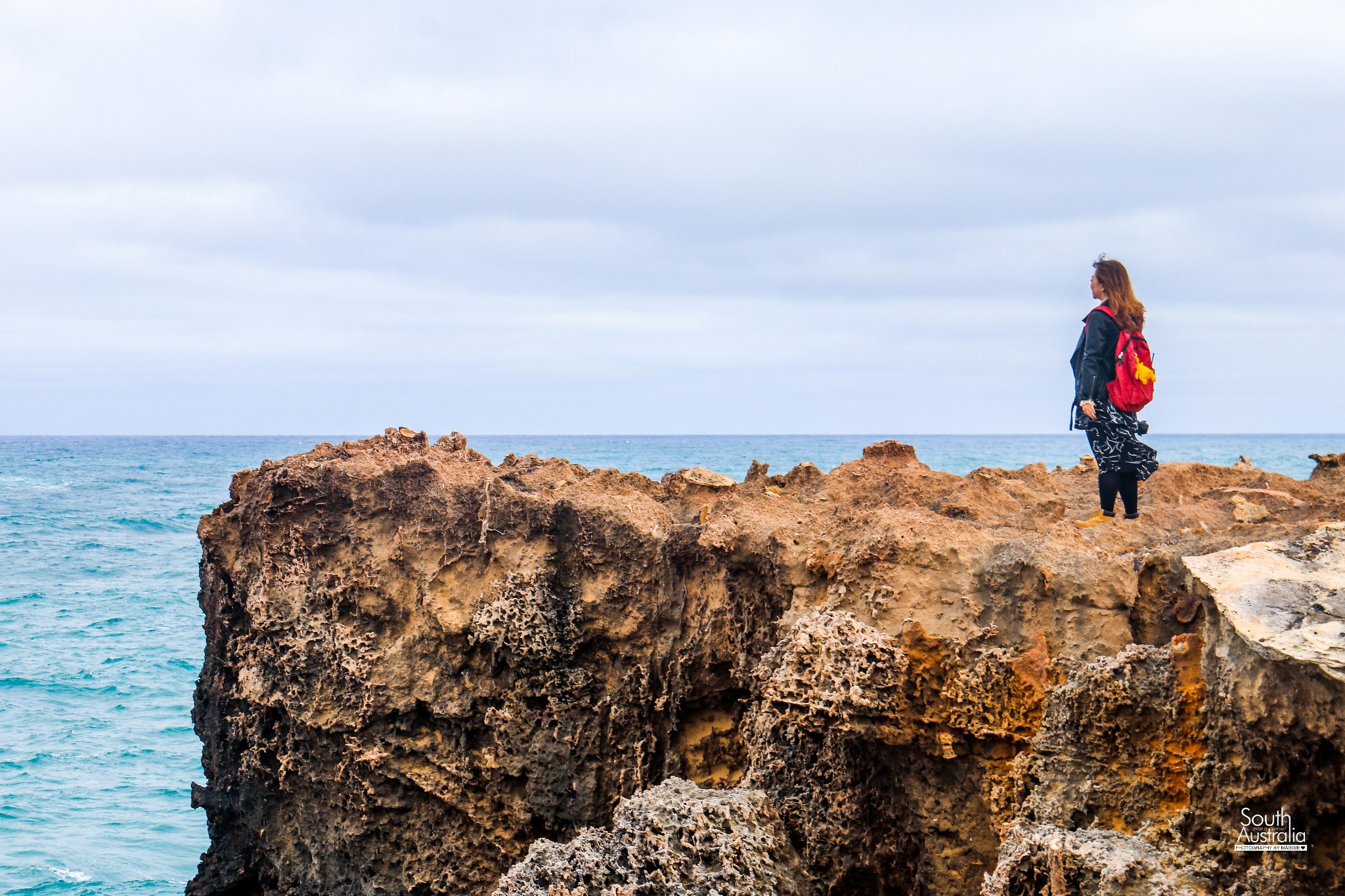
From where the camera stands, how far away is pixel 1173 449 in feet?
207

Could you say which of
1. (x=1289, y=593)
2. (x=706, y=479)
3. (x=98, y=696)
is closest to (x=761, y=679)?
(x=706, y=479)

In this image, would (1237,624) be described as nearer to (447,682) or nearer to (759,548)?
(759,548)

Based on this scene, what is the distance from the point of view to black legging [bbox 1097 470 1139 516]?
5074mm

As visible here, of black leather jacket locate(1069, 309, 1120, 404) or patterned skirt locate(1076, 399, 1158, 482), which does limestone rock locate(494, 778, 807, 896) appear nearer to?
patterned skirt locate(1076, 399, 1158, 482)

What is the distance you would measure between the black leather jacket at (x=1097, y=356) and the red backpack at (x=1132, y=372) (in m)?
0.03

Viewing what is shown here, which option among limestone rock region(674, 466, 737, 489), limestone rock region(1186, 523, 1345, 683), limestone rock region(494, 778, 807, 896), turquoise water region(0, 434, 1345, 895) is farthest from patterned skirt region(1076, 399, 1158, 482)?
turquoise water region(0, 434, 1345, 895)

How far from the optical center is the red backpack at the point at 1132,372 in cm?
504

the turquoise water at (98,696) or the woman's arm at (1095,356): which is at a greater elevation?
the woman's arm at (1095,356)

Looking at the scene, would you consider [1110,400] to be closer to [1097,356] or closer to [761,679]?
[1097,356]

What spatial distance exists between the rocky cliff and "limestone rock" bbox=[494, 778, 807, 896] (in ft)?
0.04

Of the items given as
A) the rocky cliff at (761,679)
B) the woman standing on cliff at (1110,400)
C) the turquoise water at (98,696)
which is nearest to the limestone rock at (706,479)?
the rocky cliff at (761,679)

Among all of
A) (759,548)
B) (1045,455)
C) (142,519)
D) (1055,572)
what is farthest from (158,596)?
(1045,455)

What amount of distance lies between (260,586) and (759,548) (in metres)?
2.75

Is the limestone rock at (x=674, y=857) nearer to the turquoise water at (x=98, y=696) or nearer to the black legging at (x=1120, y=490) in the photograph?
the black legging at (x=1120, y=490)
